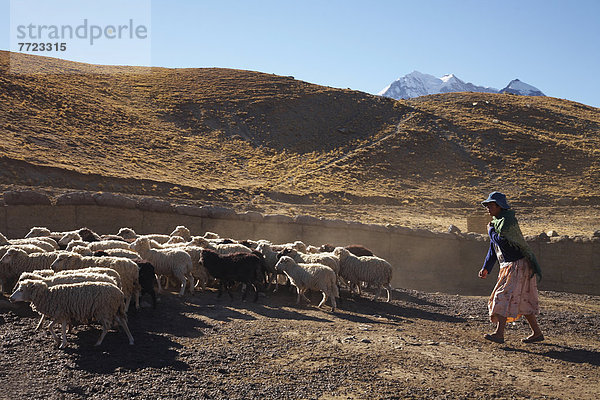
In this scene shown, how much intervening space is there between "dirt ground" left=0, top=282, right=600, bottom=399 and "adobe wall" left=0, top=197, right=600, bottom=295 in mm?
5706

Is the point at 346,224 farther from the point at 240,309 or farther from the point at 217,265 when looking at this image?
the point at 240,309

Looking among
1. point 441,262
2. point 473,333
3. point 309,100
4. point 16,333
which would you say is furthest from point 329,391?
point 309,100

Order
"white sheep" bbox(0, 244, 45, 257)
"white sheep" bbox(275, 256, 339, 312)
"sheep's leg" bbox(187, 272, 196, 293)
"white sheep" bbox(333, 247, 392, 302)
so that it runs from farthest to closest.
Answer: "white sheep" bbox(333, 247, 392, 302) → "sheep's leg" bbox(187, 272, 196, 293) → "white sheep" bbox(275, 256, 339, 312) → "white sheep" bbox(0, 244, 45, 257)

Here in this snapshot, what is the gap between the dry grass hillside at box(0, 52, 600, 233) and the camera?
35.0 meters

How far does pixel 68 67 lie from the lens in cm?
6147

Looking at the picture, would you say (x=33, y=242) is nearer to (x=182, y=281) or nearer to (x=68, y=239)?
(x=68, y=239)

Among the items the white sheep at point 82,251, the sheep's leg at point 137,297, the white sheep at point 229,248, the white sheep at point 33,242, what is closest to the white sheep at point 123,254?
the white sheep at point 82,251

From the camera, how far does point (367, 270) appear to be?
12.4 metres

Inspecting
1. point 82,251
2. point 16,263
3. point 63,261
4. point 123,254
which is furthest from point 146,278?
point 16,263

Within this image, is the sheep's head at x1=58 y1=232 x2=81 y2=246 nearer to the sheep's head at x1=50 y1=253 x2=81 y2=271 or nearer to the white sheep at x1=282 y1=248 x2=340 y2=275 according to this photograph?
the sheep's head at x1=50 y1=253 x2=81 y2=271

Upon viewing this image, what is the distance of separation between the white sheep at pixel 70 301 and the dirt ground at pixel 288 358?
0.35 meters

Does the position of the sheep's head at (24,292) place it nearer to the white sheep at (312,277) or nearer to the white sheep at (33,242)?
the white sheep at (33,242)

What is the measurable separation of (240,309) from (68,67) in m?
58.9

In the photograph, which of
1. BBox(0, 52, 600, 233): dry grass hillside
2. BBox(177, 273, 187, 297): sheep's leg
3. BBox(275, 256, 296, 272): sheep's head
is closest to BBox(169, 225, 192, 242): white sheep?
BBox(177, 273, 187, 297): sheep's leg
